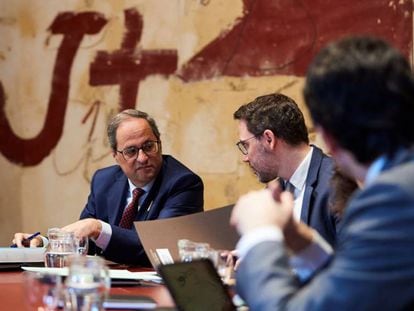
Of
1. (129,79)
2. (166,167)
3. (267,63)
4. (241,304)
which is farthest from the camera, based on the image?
(129,79)

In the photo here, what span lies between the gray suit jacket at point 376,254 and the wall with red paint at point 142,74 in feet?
10.1

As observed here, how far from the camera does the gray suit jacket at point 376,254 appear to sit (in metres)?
1.35

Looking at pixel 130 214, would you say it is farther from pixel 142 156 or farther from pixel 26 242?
pixel 26 242

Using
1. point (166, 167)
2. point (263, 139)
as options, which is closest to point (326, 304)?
point (263, 139)

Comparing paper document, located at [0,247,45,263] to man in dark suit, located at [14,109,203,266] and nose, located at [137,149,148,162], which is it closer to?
man in dark suit, located at [14,109,203,266]

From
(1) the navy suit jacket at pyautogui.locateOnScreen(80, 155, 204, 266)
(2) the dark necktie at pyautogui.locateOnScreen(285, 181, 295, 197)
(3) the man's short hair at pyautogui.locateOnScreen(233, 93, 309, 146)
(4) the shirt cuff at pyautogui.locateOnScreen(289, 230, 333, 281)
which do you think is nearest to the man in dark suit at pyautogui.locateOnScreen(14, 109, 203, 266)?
(1) the navy suit jacket at pyautogui.locateOnScreen(80, 155, 204, 266)

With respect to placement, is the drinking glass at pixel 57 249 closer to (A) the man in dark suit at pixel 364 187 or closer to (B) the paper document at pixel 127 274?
(B) the paper document at pixel 127 274

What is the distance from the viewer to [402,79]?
1406 mm

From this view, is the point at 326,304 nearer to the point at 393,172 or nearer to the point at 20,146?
the point at 393,172

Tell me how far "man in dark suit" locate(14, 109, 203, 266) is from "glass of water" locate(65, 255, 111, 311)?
1577 mm

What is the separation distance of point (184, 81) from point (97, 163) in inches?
28.2

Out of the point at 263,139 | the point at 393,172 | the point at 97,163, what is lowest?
the point at 97,163

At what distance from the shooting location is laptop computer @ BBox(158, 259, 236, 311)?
192 cm

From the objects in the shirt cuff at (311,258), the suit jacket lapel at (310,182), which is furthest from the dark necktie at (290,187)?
the shirt cuff at (311,258)
